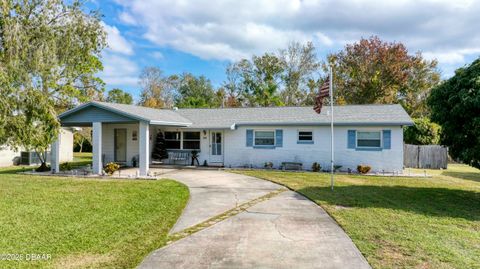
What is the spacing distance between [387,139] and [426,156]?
5839 mm

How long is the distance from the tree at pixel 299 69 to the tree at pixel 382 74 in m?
2.64

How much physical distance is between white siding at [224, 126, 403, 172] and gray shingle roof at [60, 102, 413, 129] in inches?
18.6

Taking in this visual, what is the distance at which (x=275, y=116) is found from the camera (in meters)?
19.5

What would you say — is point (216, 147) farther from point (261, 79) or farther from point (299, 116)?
point (261, 79)

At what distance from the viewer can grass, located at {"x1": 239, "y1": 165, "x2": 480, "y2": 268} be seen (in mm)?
4957

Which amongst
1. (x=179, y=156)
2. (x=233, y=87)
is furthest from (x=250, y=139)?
(x=233, y=87)

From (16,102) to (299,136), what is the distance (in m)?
13.3

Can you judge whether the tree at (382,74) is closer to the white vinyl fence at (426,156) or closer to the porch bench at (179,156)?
the white vinyl fence at (426,156)

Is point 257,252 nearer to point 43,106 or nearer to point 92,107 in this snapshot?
point 43,106

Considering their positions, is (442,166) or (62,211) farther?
(442,166)

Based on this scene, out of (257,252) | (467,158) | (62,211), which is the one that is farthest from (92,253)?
(467,158)

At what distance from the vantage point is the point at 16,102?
9508mm

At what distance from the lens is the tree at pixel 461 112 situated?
903cm

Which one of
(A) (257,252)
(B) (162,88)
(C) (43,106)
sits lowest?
(A) (257,252)
